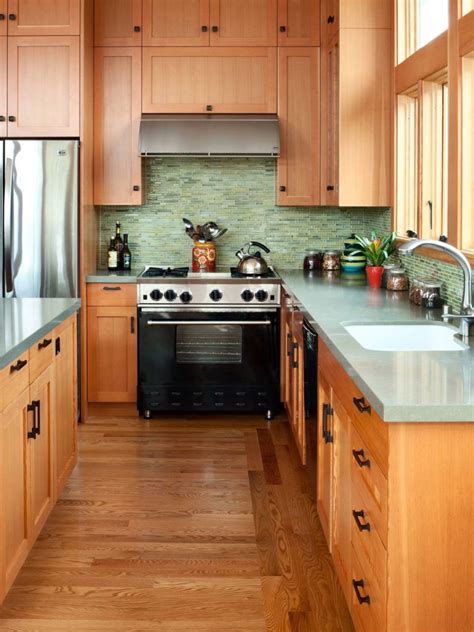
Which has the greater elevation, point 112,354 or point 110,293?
point 110,293

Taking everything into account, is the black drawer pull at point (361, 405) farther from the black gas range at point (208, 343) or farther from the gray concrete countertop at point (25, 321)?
the black gas range at point (208, 343)

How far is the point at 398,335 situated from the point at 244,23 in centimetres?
308

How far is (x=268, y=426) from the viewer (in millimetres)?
5160

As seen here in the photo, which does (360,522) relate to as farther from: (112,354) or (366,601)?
(112,354)

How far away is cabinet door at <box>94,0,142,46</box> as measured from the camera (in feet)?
17.7


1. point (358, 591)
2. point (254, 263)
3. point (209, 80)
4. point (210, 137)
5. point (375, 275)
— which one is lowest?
point (358, 591)

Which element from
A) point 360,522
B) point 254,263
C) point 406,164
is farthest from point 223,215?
point 360,522

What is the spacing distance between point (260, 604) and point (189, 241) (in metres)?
3.50

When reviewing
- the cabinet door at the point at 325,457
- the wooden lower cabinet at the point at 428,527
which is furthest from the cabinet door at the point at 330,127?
the wooden lower cabinet at the point at 428,527

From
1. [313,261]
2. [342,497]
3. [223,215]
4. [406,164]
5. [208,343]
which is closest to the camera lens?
[342,497]

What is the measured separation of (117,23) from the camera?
539 centimetres

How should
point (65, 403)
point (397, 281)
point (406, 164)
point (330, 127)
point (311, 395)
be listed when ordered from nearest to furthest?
point (311, 395), point (65, 403), point (397, 281), point (406, 164), point (330, 127)

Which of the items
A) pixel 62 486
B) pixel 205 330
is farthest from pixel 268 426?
pixel 62 486

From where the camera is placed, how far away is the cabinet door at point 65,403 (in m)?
3.53
